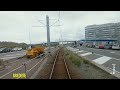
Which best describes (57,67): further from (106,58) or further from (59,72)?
(106,58)

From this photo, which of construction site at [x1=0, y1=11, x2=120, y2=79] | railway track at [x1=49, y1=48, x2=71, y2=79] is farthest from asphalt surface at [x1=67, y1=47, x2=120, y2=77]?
railway track at [x1=49, y1=48, x2=71, y2=79]

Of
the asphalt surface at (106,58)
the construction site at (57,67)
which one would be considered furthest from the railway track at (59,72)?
the asphalt surface at (106,58)

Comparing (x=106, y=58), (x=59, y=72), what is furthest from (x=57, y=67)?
(x=106, y=58)

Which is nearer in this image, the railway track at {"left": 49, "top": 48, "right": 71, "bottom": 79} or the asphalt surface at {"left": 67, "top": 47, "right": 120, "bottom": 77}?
the railway track at {"left": 49, "top": 48, "right": 71, "bottom": 79}

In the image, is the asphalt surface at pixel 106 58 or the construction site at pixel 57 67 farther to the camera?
the asphalt surface at pixel 106 58

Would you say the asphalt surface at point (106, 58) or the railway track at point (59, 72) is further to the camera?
the asphalt surface at point (106, 58)

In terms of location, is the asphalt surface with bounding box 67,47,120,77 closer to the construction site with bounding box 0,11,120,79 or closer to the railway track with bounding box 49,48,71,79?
the construction site with bounding box 0,11,120,79

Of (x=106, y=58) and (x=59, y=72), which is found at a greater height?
(x=59, y=72)

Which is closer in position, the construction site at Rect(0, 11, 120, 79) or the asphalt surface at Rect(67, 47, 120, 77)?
the construction site at Rect(0, 11, 120, 79)

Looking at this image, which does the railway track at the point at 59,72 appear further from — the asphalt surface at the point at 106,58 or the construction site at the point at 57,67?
the asphalt surface at the point at 106,58
